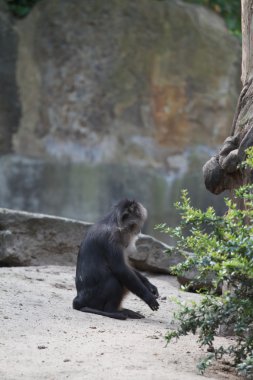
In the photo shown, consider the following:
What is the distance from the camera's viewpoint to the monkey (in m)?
7.54

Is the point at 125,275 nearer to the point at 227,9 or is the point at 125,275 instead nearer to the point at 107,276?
the point at 107,276

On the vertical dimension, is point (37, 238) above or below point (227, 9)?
below

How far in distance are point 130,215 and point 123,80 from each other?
5.43 meters

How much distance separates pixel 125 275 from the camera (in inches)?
301

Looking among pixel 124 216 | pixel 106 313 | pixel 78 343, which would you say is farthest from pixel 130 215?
pixel 78 343

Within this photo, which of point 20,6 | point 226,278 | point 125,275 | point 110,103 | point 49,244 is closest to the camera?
point 226,278

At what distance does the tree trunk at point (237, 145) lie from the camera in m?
6.12

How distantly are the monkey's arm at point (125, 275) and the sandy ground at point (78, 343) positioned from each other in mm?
221

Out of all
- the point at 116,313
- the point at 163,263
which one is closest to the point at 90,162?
the point at 163,263

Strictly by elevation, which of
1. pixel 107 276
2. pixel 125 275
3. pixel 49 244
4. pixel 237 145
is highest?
pixel 237 145

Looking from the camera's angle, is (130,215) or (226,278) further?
(130,215)

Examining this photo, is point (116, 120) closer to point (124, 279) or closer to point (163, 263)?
point (163, 263)

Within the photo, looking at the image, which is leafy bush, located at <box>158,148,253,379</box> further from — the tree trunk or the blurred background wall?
the blurred background wall

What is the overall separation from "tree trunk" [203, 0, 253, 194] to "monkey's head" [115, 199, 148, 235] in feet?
5.16
